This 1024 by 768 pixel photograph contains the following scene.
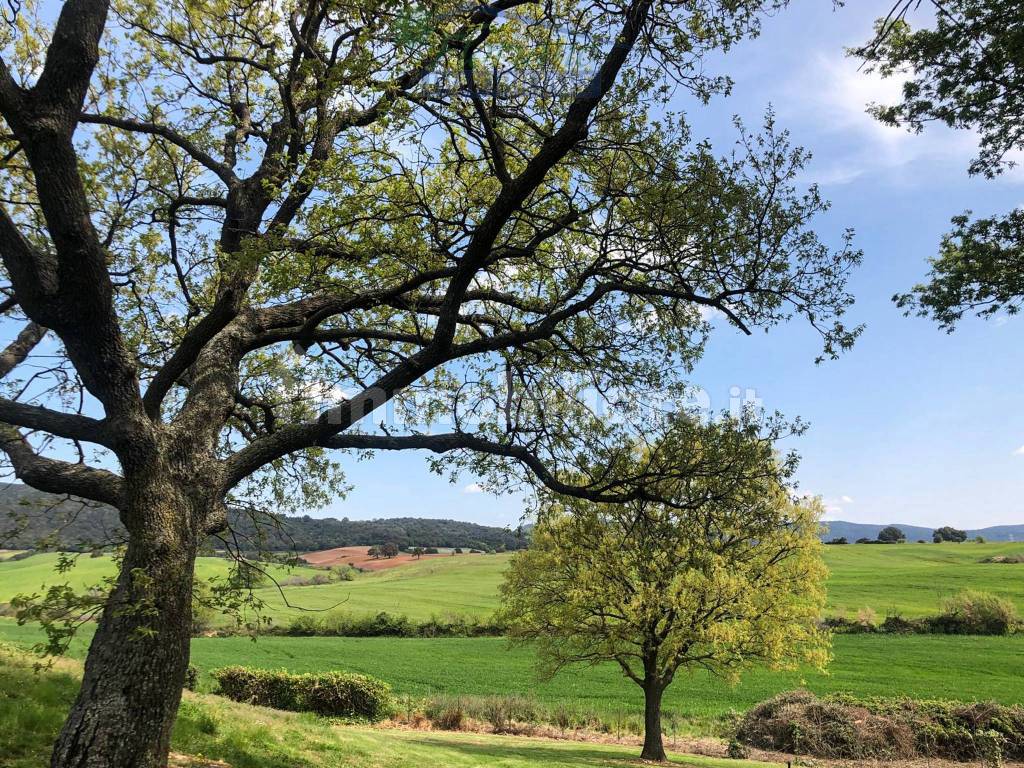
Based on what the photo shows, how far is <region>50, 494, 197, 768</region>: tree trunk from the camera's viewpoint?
209 inches

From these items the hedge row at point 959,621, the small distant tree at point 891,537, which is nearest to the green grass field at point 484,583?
the hedge row at point 959,621

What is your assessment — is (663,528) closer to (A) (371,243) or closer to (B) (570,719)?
(A) (371,243)

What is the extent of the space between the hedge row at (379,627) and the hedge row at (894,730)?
109 feet

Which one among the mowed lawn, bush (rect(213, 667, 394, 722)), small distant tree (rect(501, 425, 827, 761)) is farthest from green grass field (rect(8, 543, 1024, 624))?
small distant tree (rect(501, 425, 827, 761))

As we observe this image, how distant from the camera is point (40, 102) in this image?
235 inches

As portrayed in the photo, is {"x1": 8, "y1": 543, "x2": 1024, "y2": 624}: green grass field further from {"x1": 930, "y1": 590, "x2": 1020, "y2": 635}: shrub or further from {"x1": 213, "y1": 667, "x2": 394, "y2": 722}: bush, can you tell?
{"x1": 213, "y1": 667, "x2": 394, "y2": 722}: bush

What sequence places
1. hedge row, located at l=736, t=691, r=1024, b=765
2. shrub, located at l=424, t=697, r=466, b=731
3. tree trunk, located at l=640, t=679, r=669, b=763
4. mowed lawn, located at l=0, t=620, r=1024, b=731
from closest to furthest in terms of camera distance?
1. tree trunk, located at l=640, t=679, r=669, b=763
2. hedge row, located at l=736, t=691, r=1024, b=765
3. shrub, located at l=424, t=697, r=466, b=731
4. mowed lawn, located at l=0, t=620, r=1024, b=731

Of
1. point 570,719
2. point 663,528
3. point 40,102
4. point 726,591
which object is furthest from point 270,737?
point 570,719

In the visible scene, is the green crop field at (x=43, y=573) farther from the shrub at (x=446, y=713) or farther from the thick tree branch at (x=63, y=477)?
the thick tree branch at (x=63, y=477)

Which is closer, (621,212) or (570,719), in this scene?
(621,212)

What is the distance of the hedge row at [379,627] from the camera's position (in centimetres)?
5203

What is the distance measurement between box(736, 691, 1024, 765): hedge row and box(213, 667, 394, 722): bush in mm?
14440

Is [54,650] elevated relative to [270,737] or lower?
elevated

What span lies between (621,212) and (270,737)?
33.0 feet
